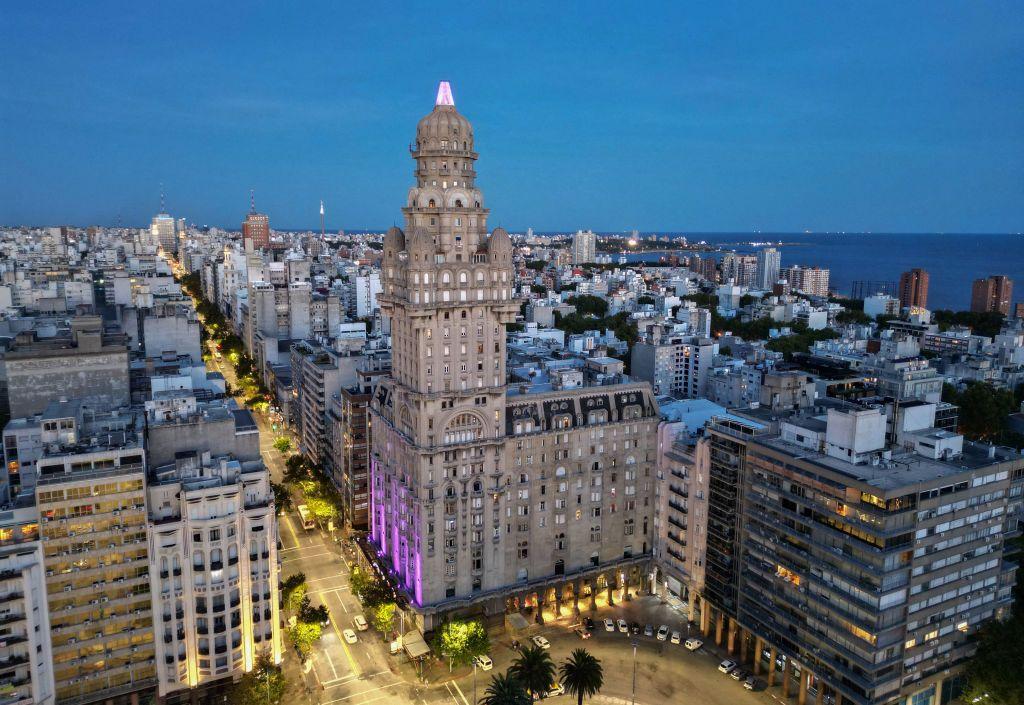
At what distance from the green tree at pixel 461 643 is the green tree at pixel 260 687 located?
56.5 ft

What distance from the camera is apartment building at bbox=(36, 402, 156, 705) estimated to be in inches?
2589

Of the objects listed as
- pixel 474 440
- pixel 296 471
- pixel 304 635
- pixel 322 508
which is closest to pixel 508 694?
pixel 304 635

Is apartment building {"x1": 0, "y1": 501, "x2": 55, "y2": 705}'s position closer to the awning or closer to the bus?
the awning

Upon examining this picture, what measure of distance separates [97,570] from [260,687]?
1984 cm

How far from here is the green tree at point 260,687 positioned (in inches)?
2741

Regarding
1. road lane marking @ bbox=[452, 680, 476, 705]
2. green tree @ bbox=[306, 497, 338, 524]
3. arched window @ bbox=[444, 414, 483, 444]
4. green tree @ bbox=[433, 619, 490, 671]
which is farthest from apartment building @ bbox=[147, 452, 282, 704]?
green tree @ bbox=[306, 497, 338, 524]

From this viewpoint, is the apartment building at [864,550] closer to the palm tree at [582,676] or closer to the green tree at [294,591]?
the palm tree at [582,676]

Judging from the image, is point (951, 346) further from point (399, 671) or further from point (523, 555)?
point (399, 671)

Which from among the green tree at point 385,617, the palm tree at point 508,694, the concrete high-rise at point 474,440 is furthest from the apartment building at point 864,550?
the green tree at point 385,617

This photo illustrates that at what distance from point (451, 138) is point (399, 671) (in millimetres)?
63634

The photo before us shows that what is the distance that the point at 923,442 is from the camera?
239ft

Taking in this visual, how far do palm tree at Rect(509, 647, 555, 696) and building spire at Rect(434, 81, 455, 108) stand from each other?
64.8 metres

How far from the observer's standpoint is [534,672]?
6875cm

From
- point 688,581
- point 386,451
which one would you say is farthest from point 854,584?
point 386,451
